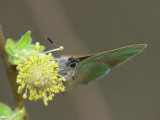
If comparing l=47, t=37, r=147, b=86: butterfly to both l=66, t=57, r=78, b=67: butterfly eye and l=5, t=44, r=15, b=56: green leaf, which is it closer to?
l=66, t=57, r=78, b=67: butterfly eye

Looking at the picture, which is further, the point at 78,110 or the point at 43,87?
the point at 78,110

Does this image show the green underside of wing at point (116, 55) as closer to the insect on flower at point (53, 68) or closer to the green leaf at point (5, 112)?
the insect on flower at point (53, 68)

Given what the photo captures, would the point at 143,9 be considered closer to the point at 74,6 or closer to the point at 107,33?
the point at 107,33

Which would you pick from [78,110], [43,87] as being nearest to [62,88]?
[43,87]

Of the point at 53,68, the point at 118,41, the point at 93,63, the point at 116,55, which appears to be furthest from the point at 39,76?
the point at 118,41

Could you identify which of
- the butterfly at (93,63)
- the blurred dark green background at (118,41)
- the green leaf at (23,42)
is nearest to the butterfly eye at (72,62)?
the butterfly at (93,63)

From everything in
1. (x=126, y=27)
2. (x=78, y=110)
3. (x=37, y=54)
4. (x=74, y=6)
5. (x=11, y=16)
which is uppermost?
(x=11, y=16)

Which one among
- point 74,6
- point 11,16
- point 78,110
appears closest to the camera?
point 78,110

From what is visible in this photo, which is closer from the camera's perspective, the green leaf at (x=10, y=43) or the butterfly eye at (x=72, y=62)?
the green leaf at (x=10, y=43)
